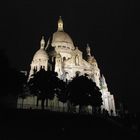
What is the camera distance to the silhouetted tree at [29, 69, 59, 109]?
1943 inches

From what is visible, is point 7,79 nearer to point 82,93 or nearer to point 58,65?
point 82,93

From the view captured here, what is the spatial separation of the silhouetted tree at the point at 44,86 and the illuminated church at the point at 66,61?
2383 centimetres

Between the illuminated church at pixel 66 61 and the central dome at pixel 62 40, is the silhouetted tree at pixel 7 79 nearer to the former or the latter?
the illuminated church at pixel 66 61

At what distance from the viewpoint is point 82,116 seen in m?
40.0

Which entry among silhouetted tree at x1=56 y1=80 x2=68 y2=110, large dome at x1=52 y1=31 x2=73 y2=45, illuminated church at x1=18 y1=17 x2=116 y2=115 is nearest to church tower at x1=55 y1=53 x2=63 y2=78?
illuminated church at x1=18 y1=17 x2=116 y2=115

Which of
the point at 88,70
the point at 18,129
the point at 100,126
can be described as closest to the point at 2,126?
the point at 18,129

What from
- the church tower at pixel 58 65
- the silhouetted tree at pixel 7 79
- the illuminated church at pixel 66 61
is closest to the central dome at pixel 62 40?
the illuminated church at pixel 66 61

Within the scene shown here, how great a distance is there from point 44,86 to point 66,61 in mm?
33381

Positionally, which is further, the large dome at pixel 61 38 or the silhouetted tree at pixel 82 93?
the large dome at pixel 61 38

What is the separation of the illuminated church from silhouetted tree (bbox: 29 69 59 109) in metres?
23.8

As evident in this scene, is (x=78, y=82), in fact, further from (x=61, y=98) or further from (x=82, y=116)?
(x=82, y=116)

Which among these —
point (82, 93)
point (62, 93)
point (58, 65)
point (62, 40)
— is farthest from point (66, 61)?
point (82, 93)

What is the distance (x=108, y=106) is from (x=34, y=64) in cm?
2540

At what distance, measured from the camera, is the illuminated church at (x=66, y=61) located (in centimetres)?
8000
